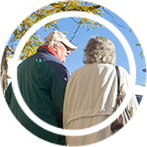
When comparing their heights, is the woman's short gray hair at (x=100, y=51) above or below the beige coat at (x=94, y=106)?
above

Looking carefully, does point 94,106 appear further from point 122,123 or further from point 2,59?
point 2,59

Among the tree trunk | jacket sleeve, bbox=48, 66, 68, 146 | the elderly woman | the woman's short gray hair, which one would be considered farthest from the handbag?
the tree trunk

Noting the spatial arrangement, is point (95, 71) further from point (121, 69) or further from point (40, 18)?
point (40, 18)

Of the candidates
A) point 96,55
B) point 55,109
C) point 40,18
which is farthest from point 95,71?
point 40,18

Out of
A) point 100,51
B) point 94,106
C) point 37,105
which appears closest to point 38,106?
point 37,105

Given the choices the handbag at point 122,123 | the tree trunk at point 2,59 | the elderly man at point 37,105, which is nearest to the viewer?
the handbag at point 122,123

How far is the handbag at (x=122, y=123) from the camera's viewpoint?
5.88 feet

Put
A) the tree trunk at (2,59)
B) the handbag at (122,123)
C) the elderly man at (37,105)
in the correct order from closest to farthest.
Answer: the handbag at (122,123) → the elderly man at (37,105) → the tree trunk at (2,59)

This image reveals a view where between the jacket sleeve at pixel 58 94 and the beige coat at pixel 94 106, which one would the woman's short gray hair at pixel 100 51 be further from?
the jacket sleeve at pixel 58 94

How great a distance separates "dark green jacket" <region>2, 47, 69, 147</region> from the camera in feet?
6.59

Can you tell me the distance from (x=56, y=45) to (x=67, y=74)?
0.41 meters

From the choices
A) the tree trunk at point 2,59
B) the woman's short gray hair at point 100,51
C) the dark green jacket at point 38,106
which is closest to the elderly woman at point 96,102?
the woman's short gray hair at point 100,51

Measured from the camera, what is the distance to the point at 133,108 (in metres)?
1.91

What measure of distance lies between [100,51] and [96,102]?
47 centimetres
